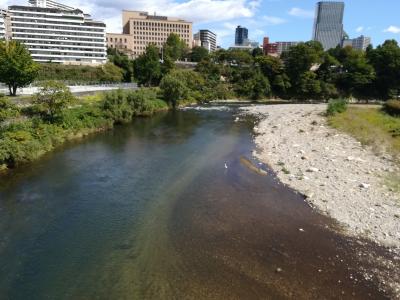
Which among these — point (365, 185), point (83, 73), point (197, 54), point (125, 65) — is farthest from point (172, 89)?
point (197, 54)

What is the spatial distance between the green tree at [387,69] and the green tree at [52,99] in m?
87.8

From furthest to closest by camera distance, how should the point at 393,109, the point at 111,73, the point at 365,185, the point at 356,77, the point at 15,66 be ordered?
1. the point at 111,73
2. the point at 356,77
3. the point at 393,109
4. the point at 15,66
5. the point at 365,185

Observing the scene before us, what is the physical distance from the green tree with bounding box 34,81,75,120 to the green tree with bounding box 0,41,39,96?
950 cm

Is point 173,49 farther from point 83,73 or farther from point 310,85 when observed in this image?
point 310,85

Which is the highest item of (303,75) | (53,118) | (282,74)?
(282,74)

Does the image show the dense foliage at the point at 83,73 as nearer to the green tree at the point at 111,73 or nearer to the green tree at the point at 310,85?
the green tree at the point at 111,73

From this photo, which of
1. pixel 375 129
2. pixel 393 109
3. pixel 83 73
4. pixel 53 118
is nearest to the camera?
pixel 53 118

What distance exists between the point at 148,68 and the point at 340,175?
76524 millimetres

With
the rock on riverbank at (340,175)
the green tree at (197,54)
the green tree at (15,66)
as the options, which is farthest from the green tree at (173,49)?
the rock on riverbank at (340,175)

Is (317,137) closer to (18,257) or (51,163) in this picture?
(51,163)

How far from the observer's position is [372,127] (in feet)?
134

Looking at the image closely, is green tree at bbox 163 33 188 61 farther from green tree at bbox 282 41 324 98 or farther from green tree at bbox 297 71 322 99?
green tree at bbox 297 71 322 99

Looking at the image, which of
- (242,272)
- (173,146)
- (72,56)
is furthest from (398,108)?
(72,56)


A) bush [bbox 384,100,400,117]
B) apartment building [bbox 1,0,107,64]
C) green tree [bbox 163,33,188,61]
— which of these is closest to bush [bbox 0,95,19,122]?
bush [bbox 384,100,400,117]
